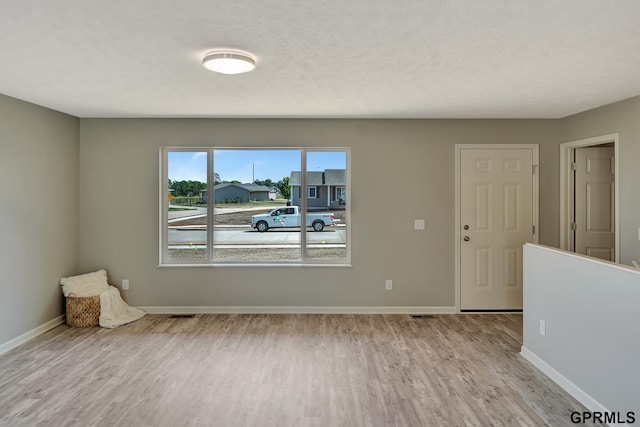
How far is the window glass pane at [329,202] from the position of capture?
4551 mm

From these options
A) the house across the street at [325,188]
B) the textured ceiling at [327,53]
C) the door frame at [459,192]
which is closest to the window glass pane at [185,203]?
the textured ceiling at [327,53]

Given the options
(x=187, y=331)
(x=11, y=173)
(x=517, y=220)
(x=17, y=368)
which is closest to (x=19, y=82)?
(x=11, y=173)

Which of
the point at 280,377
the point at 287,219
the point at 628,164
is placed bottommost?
the point at 280,377

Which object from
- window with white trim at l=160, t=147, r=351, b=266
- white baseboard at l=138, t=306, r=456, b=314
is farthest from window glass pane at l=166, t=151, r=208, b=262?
white baseboard at l=138, t=306, r=456, b=314

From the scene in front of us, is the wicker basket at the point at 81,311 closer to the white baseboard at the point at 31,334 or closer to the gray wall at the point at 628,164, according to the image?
the white baseboard at the point at 31,334

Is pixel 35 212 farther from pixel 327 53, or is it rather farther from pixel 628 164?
pixel 628 164

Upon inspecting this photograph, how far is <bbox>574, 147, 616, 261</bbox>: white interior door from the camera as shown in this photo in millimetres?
4238

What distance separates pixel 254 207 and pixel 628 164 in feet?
13.1

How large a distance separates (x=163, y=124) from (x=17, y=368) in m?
2.85

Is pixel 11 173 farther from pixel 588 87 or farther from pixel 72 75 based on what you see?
pixel 588 87

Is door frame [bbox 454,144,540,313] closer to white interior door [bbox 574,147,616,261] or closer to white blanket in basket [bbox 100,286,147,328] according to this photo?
white interior door [bbox 574,147,616,261]

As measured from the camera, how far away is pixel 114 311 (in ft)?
13.5

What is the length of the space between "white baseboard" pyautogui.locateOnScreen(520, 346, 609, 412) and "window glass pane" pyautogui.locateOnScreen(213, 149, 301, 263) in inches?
105
